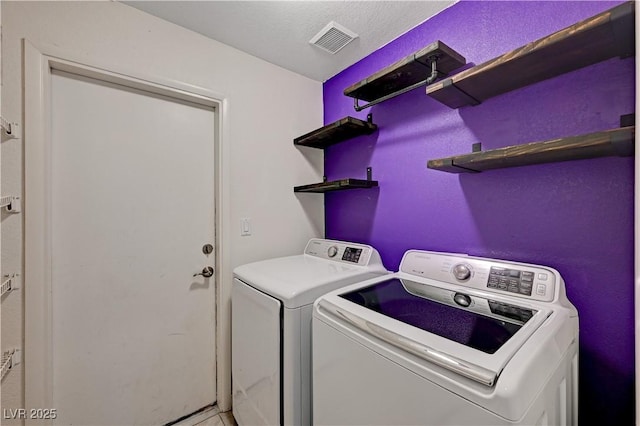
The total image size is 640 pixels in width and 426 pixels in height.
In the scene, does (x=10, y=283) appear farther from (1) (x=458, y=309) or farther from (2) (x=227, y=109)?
(1) (x=458, y=309)

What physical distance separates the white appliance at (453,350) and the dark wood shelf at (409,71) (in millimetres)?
966

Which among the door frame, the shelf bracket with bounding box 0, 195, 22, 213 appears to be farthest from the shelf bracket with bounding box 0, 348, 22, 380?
the shelf bracket with bounding box 0, 195, 22, 213

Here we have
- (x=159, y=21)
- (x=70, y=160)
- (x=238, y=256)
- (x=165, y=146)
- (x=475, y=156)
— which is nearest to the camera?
(x=475, y=156)

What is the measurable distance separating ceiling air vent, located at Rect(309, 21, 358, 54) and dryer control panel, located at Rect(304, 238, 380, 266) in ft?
4.29

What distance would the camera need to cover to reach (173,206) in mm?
A: 1654

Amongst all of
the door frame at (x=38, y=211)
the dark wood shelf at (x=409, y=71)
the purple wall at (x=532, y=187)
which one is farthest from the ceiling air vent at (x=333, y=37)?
the door frame at (x=38, y=211)

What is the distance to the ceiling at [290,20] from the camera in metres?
1.40

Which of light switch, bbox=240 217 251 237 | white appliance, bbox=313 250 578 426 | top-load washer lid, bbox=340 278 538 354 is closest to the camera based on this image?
white appliance, bbox=313 250 578 426

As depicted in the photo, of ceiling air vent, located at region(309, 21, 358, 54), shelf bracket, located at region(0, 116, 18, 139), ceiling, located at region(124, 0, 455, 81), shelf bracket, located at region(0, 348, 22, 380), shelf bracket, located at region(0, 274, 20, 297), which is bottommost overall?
shelf bracket, located at region(0, 348, 22, 380)

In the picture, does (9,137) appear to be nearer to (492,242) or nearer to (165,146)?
(165,146)

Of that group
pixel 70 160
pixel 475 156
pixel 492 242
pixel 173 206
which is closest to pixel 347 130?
pixel 475 156

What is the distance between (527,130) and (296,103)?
1525mm

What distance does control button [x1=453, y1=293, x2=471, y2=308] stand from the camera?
104 cm

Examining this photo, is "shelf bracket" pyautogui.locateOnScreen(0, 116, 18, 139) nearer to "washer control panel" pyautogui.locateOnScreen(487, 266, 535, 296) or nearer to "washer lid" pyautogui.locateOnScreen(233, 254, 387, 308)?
"washer lid" pyautogui.locateOnScreen(233, 254, 387, 308)
